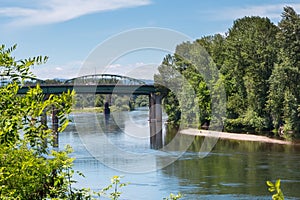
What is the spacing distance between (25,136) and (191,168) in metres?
31.5

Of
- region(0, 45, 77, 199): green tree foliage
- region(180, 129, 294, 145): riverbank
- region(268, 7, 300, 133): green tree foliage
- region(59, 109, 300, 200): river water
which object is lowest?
region(59, 109, 300, 200): river water

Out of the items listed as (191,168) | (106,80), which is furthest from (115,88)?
(191,168)

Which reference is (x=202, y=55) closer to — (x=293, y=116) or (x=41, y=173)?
(x=293, y=116)

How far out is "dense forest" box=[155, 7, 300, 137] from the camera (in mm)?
54250

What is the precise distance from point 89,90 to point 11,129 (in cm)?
7368

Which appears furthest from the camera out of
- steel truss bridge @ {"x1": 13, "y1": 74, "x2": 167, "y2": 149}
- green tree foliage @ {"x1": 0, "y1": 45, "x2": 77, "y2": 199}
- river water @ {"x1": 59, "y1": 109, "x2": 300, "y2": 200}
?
steel truss bridge @ {"x1": 13, "y1": 74, "x2": 167, "y2": 149}

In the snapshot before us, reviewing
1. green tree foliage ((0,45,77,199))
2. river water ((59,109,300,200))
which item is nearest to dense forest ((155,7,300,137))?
river water ((59,109,300,200))

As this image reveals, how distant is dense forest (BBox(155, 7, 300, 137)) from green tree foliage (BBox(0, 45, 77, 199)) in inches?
1946

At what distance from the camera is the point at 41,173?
18.7ft

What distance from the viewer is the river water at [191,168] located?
28.7 m

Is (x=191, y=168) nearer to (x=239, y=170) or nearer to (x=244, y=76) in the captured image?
(x=239, y=170)

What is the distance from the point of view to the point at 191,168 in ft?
120

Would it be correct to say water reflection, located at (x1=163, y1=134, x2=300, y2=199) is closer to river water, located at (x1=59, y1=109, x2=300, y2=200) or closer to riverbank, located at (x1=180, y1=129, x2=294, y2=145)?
river water, located at (x1=59, y1=109, x2=300, y2=200)

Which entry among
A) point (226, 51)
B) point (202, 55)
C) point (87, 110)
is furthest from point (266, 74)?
point (87, 110)
